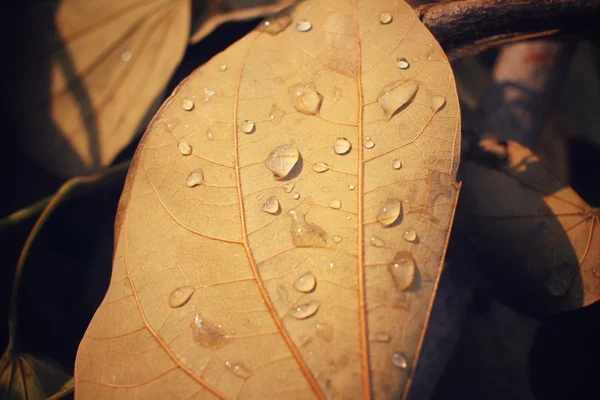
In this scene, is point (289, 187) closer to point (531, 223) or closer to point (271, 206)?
point (271, 206)

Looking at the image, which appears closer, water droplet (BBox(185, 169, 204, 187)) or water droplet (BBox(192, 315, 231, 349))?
water droplet (BBox(192, 315, 231, 349))

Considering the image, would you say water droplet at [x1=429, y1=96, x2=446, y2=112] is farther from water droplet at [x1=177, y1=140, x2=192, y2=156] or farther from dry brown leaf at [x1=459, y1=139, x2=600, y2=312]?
water droplet at [x1=177, y1=140, x2=192, y2=156]

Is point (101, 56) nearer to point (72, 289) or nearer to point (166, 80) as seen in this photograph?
point (166, 80)

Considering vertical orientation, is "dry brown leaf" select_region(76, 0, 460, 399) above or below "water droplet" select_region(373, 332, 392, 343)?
above

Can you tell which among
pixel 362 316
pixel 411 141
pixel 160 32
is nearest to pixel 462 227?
pixel 411 141

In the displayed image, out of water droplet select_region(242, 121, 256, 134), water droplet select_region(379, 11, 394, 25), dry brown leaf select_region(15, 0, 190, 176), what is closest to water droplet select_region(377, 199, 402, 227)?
water droplet select_region(242, 121, 256, 134)

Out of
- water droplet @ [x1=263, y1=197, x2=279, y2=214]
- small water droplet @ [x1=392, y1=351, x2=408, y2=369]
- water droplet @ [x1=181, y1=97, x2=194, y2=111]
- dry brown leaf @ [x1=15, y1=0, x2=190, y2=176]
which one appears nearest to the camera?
small water droplet @ [x1=392, y1=351, x2=408, y2=369]
